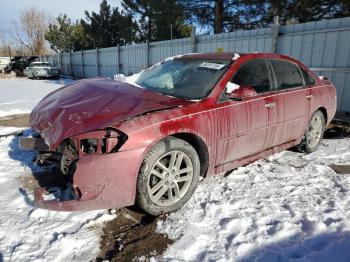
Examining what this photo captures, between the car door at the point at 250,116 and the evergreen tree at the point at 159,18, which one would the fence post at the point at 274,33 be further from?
the evergreen tree at the point at 159,18

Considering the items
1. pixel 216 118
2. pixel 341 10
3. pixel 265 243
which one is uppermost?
pixel 341 10

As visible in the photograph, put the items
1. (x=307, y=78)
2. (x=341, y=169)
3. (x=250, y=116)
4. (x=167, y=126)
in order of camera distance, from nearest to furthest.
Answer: (x=167, y=126) < (x=250, y=116) < (x=341, y=169) < (x=307, y=78)

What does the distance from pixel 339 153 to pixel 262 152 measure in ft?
5.65

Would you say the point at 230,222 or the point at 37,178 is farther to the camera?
the point at 37,178

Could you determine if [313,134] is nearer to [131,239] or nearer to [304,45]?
[131,239]

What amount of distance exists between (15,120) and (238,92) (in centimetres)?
550

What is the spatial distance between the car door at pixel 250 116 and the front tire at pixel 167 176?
476 millimetres

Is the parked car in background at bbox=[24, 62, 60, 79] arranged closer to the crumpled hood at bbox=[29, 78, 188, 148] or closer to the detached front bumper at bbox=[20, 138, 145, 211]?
the crumpled hood at bbox=[29, 78, 188, 148]

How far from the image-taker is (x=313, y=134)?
4906 millimetres

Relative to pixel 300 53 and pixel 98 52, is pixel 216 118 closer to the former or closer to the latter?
pixel 300 53

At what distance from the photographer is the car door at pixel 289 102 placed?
4043 mm

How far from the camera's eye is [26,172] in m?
3.90

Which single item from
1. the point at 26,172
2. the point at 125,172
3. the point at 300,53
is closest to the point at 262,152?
the point at 125,172

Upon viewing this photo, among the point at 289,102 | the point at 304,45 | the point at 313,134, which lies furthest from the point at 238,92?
the point at 304,45
